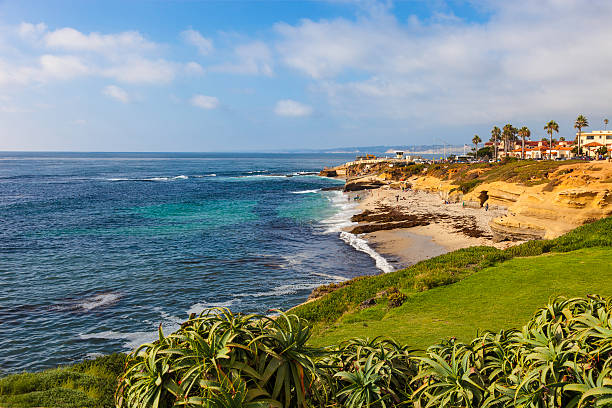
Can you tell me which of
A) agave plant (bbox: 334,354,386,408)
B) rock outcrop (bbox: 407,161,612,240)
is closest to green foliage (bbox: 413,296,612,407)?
agave plant (bbox: 334,354,386,408)

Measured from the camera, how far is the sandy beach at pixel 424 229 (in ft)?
106

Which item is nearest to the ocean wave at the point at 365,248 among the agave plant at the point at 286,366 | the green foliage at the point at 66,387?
the green foliage at the point at 66,387

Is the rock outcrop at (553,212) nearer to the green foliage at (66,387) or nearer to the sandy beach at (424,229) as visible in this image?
the sandy beach at (424,229)

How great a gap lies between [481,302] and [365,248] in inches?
850

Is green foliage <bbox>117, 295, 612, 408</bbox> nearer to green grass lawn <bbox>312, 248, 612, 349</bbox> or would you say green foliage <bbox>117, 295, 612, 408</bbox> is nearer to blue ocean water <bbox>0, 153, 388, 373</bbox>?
green grass lawn <bbox>312, 248, 612, 349</bbox>

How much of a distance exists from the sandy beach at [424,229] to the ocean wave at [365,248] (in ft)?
1.87

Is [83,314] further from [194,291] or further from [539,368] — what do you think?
[539,368]

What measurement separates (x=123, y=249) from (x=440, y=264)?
90.1 feet

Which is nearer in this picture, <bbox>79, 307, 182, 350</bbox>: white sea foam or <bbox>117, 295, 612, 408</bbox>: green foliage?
<bbox>117, 295, 612, 408</bbox>: green foliage

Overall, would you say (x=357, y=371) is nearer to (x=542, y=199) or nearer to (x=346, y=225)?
Result: (x=542, y=199)

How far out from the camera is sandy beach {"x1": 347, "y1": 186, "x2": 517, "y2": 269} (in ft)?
106

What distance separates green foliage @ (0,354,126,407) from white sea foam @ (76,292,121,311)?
11.3 meters

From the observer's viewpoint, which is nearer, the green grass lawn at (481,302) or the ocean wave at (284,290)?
the green grass lawn at (481,302)

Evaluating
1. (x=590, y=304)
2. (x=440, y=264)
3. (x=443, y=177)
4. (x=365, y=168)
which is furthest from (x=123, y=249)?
(x=365, y=168)
